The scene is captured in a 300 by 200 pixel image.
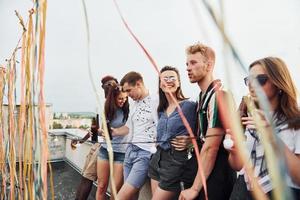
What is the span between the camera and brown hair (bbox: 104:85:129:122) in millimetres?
1892

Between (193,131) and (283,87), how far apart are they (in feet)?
1.66

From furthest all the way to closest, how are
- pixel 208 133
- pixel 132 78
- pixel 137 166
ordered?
pixel 132 78 → pixel 137 166 → pixel 208 133

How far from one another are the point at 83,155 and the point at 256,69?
3.25 metres

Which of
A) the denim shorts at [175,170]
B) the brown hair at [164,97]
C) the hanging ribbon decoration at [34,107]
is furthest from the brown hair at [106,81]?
the hanging ribbon decoration at [34,107]

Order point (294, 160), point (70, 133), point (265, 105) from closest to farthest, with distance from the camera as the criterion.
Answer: point (265, 105), point (294, 160), point (70, 133)

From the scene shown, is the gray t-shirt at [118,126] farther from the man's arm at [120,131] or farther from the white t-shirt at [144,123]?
the white t-shirt at [144,123]

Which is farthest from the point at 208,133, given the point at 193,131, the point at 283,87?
the point at 283,87

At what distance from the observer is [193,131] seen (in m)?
1.22

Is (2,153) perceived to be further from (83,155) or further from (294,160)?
(83,155)

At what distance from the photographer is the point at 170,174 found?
3.91 ft

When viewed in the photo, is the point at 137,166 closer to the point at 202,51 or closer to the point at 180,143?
the point at 180,143

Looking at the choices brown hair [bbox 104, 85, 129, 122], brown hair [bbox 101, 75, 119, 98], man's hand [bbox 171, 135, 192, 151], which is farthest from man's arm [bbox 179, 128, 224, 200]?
brown hair [bbox 101, 75, 119, 98]

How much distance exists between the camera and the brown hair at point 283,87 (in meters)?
0.79

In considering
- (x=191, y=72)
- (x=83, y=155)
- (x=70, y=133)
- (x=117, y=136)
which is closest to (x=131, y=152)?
(x=117, y=136)
